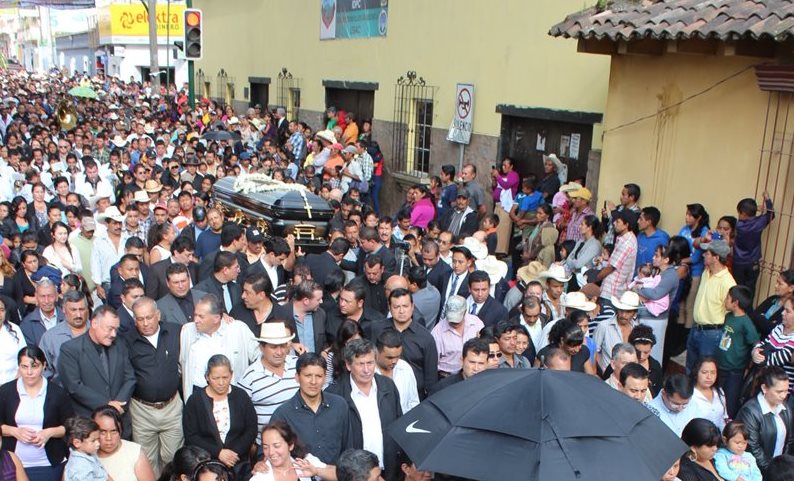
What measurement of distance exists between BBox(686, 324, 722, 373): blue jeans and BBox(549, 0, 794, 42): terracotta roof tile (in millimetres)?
2548

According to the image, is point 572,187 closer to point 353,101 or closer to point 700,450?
point 700,450

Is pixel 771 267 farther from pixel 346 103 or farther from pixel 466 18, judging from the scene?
pixel 346 103

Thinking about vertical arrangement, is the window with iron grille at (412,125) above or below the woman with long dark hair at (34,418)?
above

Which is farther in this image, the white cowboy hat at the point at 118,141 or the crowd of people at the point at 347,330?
the white cowboy hat at the point at 118,141

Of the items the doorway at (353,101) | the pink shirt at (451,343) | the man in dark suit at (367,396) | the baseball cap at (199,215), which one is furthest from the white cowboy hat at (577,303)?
the doorway at (353,101)

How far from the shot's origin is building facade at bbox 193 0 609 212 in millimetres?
11477

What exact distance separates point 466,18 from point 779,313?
8163mm

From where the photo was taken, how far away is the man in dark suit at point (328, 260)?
8289mm

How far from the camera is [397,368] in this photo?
5.84 metres

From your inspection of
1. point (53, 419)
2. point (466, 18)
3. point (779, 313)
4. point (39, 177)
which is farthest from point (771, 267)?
point (39, 177)

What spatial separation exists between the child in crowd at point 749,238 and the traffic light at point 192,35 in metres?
10.7

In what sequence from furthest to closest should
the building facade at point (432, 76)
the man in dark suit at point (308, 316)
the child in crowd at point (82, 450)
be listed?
1. the building facade at point (432, 76)
2. the man in dark suit at point (308, 316)
3. the child in crowd at point (82, 450)

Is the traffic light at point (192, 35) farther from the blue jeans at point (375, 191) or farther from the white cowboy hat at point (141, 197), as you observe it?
the white cowboy hat at point (141, 197)

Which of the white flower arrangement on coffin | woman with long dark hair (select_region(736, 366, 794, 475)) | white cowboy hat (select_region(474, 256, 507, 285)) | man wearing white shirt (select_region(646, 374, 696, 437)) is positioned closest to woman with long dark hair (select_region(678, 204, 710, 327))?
white cowboy hat (select_region(474, 256, 507, 285))
